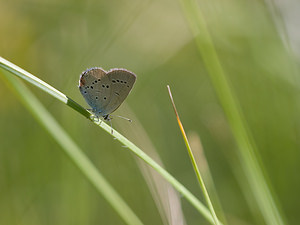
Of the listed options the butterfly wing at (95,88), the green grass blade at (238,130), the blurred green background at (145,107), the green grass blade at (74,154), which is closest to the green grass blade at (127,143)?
the green grass blade at (74,154)

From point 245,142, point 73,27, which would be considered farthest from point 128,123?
Answer: point 73,27

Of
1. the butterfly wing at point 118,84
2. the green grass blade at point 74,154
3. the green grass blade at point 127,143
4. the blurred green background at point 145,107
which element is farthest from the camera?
the blurred green background at point 145,107

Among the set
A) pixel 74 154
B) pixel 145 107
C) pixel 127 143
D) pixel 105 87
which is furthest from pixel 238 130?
pixel 145 107

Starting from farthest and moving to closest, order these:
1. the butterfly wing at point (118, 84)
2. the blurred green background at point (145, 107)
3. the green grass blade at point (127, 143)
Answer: the blurred green background at point (145, 107)
the butterfly wing at point (118, 84)
the green grass blade at point (127, 143)

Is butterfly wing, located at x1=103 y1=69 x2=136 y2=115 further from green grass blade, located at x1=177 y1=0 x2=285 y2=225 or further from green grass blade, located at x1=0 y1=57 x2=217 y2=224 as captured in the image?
green grass blade, located at x1=0 y1=57 x2=217 y2=224

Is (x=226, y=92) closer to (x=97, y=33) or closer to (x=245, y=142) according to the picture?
(x=245, y=142)

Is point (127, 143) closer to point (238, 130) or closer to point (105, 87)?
point (238, 130)

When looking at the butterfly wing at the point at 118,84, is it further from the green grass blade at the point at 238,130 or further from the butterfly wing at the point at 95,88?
the green grass blade at the point at 238,130
